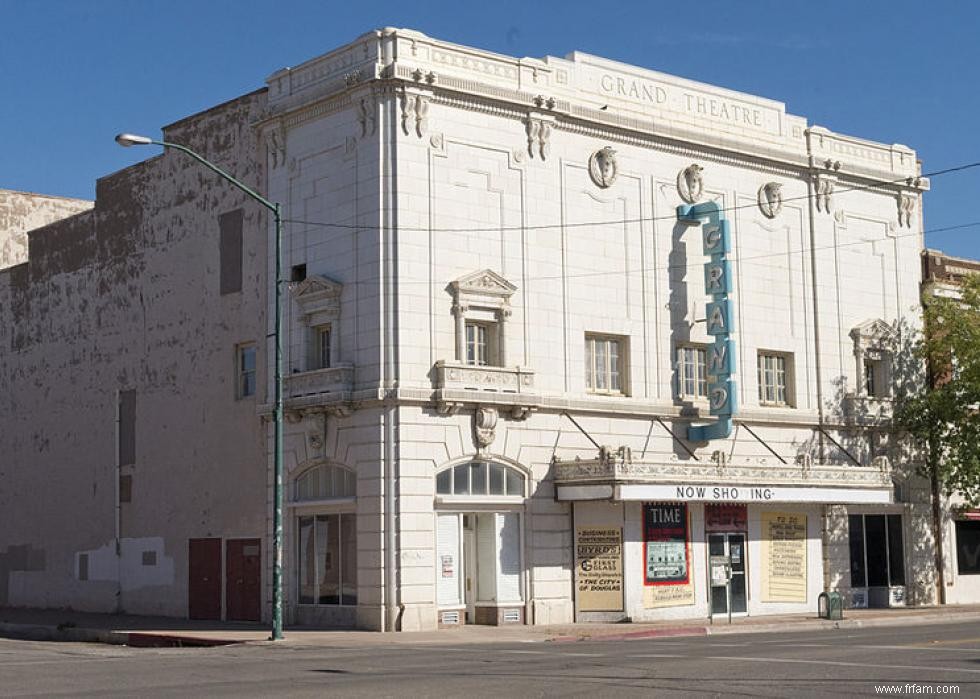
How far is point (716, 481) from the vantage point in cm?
3853

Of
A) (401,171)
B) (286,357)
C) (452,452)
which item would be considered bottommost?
(452,452)

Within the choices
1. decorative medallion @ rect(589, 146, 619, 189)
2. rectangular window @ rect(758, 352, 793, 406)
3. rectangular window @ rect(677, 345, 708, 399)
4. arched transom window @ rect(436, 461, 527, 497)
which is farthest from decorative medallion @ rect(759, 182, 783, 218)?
arched transom window @ rect(436, 461, 527, 497)

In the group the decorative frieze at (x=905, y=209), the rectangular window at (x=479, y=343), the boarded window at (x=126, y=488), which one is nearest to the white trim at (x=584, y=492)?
the rectangular window at (x=479, y=343)

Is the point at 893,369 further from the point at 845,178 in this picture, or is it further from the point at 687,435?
the point at 687,435

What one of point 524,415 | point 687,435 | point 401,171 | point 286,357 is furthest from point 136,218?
point 687,435

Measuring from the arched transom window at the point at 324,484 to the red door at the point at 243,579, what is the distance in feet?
8.08

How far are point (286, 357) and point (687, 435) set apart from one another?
1168 cm

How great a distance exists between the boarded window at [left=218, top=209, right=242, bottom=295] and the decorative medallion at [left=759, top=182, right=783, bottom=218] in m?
15.8

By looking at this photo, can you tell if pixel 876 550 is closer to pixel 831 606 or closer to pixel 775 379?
pixel 775 379

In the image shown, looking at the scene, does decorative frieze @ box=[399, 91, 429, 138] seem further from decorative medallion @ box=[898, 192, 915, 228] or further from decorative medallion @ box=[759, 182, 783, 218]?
decorative medallion @ box=[898, 192, 915, 228]

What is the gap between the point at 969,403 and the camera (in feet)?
148

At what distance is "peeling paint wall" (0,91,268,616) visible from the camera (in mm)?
40344

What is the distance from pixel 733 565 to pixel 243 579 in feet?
44.8

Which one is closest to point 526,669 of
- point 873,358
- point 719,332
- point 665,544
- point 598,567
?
point 598,567
